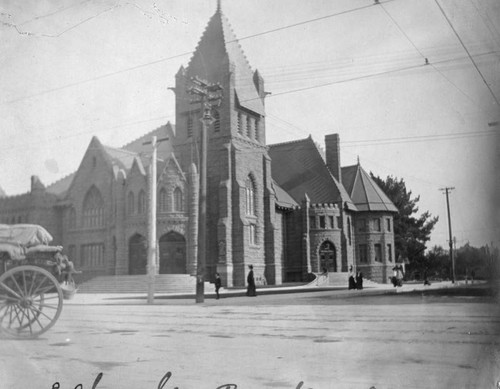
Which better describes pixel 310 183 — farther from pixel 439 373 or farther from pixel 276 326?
pixel 439 373

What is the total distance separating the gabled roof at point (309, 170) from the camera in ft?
15.3

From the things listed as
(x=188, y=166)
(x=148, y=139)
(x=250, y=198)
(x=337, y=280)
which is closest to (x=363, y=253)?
(x=337, y=280)

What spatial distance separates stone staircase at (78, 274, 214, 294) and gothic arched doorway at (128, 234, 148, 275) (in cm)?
15

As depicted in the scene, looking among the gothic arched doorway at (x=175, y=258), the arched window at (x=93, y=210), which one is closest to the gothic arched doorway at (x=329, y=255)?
the arched window at (x=93, y=210)

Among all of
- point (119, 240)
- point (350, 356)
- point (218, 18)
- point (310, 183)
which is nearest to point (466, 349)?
point (350, 356)

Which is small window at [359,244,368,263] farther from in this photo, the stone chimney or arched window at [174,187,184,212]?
arched window at [174,187,184,212]

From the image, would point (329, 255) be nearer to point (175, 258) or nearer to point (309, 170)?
point (309, 170)

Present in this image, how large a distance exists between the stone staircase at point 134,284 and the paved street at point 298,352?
3.96ft

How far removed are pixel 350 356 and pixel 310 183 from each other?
103 inches

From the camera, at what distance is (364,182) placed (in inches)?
160

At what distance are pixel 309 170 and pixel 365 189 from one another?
4.72 feet

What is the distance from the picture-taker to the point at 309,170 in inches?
219

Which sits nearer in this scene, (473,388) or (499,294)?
(473,388)

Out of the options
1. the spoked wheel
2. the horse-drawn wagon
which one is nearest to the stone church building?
the horse-drawn wagon
